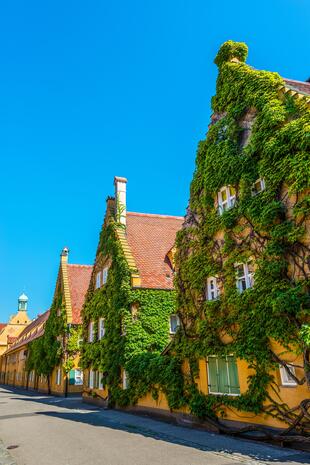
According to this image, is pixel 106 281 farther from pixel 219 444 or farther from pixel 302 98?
pixel 302 98

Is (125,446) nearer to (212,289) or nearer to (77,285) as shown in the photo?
Answer: (212,289)

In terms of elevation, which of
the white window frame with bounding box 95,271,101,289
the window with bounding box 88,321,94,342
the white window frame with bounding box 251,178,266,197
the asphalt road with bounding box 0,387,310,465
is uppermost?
the white window frame with bounding box 251,178,266,197

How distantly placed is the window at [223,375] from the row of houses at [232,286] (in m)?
0.06

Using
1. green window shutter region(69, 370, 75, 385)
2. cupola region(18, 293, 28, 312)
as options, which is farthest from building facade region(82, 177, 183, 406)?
cupola region(18, 293, 28, 312)

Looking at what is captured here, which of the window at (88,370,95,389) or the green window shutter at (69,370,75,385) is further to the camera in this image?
the green window shutter at (69,370,75,385)

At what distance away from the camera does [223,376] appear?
1410 centimetres

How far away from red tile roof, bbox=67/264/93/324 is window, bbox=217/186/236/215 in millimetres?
24568

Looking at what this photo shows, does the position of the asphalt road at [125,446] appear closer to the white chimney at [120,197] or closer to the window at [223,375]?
the window at [223,375]

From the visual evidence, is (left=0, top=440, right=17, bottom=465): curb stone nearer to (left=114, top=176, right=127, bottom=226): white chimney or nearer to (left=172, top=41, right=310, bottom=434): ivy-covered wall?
(left=172, top=41, right=310, bottom=434): ivy-covered wall

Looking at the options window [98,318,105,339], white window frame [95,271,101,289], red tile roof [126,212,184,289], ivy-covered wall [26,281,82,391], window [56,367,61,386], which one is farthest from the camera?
window [56,367,61,386]

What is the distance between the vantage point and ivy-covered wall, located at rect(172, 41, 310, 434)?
1152cm

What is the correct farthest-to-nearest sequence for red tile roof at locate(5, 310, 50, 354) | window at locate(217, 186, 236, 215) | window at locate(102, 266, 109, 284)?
red tile roof at locate(5, 310, 50, 354)
window at locate(102, 266, 109, 284)
window at locate(217, 186, 236, 215)

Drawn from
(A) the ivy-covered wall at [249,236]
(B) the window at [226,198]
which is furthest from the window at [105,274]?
(B) the window at [226,198]

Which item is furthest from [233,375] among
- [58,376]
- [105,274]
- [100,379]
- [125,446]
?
[58,376]
